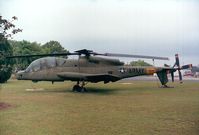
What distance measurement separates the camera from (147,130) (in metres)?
8.23

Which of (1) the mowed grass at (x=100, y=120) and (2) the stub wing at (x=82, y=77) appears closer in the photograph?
(1) the mowed grass at (x=100, y=120)

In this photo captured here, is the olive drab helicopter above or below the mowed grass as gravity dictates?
above

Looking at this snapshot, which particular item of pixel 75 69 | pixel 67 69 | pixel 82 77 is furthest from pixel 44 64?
pixel 82 77

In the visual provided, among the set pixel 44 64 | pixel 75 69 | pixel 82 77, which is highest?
pixel 44 64

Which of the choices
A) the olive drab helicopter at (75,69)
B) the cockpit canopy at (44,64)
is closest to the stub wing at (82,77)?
the olive drab helicopter at (75,69)

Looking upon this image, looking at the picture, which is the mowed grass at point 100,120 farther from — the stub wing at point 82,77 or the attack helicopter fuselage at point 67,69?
the attack helicopter fuselage at point 67,69

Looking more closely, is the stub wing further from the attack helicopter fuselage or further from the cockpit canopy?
the cockpit canopy

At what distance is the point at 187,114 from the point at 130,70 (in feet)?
39.6

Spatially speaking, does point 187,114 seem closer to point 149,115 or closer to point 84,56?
point 149,115

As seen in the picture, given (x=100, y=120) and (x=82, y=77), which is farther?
(x=82, y=77)

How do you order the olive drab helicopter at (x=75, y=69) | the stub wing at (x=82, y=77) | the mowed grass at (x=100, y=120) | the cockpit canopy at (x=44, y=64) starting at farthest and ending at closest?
the cockpit canopy at (x=44, y=64), the olive drab helicopter at (x=75, y=69), the stub wing at (x=82, y=77), the mowed grass at (x=100, y=120)

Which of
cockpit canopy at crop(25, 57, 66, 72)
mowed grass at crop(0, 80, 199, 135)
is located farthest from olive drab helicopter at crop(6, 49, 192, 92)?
mowed grass at crop(0, 80, 199, 135)

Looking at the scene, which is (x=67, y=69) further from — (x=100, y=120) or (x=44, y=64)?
(x=100, y=120)

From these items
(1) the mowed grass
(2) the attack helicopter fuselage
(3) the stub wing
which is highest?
(2) the attack helicopter fuselage
